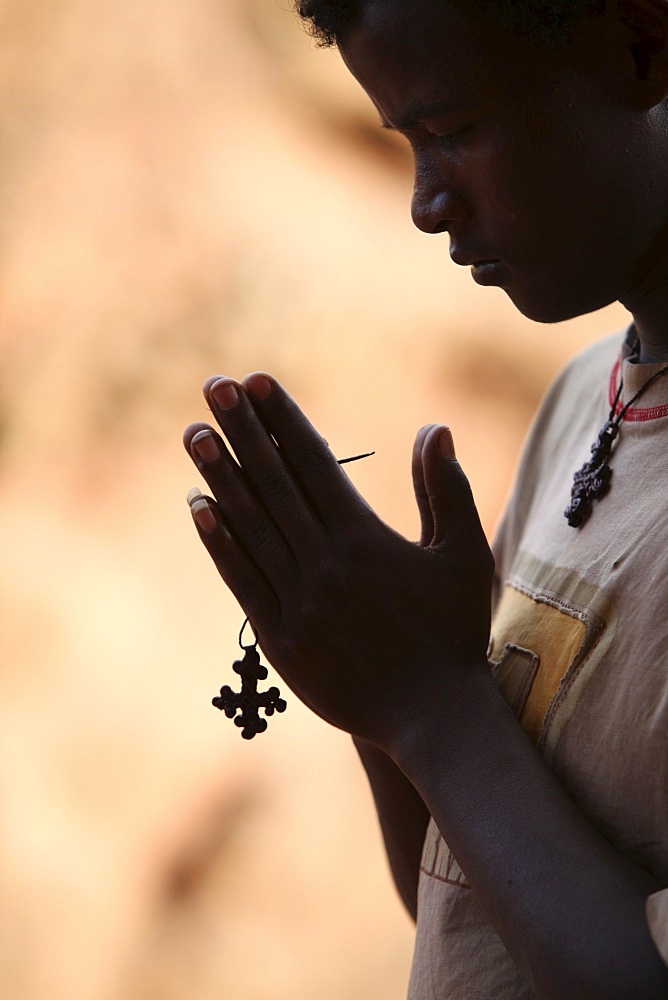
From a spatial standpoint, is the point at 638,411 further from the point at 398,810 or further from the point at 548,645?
the point at 398,810

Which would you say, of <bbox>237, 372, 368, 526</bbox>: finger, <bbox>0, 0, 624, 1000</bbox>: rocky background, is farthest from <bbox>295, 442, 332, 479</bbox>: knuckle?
<bbox>0, 0, 624, 1000</bbox>: rocky background

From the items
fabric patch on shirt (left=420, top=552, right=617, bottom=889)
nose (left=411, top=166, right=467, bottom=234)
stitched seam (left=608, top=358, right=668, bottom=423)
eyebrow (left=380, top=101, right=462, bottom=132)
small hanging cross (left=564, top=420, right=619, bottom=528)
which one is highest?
eyebrow (left=380, top=101, right=462, bottom=132)

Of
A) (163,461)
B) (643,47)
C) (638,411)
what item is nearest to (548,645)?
(638,411)

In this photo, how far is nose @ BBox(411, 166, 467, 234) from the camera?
70 cm

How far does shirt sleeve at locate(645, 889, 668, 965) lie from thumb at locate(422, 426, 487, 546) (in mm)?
269

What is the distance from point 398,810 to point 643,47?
2.10 feet

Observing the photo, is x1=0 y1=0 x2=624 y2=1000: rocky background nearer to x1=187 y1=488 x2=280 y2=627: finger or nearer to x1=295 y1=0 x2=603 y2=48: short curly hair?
Answer: x1=187 y1=488 x2=280 y2=627: finger

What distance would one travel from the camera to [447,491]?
2.35 ft

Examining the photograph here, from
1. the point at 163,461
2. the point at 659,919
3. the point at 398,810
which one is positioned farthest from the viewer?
the point at 163,461

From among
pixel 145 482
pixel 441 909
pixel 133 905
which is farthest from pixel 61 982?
pixel 441 909

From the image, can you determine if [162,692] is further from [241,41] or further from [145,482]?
[241,41]

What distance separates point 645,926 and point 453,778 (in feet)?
0.48

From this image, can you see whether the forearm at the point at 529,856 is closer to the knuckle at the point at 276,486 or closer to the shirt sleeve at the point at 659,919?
the shirt sleeve at the point at 659,919

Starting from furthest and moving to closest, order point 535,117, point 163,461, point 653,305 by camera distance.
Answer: point 163,461, point 653,305, point 535,117
